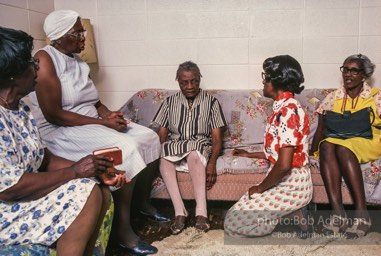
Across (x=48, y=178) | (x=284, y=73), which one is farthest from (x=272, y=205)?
(x=48, y=178)

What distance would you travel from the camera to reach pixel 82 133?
7.11 ft

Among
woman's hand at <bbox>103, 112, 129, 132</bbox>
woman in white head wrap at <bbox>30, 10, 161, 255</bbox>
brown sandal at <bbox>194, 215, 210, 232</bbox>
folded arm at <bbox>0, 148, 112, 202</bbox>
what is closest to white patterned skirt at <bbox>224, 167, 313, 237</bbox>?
brown sandal at <bbox>194, 215, 210, 232</bbox>

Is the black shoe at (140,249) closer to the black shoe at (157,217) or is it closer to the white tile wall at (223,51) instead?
the black shoe at (157,217)

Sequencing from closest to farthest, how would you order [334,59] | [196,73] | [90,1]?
[196,73] < [334,59] < [90,1]

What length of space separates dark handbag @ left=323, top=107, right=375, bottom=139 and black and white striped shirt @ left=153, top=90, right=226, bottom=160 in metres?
0.75

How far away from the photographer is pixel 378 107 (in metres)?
2.63

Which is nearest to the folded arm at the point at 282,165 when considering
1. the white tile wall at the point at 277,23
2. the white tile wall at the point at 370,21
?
the white tile wall at the point at 277,23

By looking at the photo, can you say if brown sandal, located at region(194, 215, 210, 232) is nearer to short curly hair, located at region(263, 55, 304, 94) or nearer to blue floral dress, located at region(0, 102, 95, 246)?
short curly hair, located at region(263, 55, 304, 94)

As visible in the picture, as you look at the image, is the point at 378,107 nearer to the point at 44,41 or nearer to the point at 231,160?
the point at 231,160

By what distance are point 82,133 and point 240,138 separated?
4.24 ft

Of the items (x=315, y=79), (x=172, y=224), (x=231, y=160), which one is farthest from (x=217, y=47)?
(x=172, y=224)

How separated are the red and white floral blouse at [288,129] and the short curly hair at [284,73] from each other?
2.0 inches

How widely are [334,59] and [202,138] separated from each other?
1.32 m

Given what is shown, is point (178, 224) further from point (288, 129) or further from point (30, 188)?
point (30, 188)
